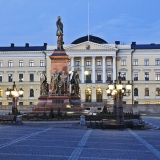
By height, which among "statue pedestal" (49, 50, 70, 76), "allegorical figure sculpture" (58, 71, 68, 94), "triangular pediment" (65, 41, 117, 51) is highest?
"triangular pediment" (65, 41, 117, 51)

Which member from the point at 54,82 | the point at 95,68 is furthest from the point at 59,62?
the point at 95,68

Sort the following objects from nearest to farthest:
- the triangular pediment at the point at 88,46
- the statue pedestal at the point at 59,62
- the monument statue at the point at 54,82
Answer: the monument statue at the point at 54,82, the statue pedestal at the point at 59,62, the triangular pediment at the point at 88,46

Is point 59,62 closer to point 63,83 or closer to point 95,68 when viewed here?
point 63,83

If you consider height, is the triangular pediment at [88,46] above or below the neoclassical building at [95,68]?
above

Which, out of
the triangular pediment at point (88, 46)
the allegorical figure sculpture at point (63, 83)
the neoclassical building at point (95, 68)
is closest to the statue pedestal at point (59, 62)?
the allegorical figure sculpture at point (63, 83)

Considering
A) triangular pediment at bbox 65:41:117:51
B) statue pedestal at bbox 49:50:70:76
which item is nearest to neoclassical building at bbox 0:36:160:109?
triangular pediment at bbox 65:41:117:51

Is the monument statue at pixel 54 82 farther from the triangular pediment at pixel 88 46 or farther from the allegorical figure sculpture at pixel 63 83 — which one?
the triangular pediment at pixel 88 46

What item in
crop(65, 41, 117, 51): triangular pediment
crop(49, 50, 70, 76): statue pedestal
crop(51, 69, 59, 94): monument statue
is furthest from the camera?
crop(65, 41, 117, 51): triangular pediment

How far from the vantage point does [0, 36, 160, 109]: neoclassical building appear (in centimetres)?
9394

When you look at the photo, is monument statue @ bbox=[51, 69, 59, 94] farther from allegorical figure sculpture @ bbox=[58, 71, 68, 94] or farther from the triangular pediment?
the triangular pediment

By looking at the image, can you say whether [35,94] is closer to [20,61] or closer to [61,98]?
[20,61]

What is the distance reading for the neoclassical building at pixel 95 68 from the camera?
93.9m

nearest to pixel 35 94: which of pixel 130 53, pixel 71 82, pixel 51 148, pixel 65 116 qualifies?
pixel 130 53

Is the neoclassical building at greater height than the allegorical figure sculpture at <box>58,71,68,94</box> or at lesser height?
greater
